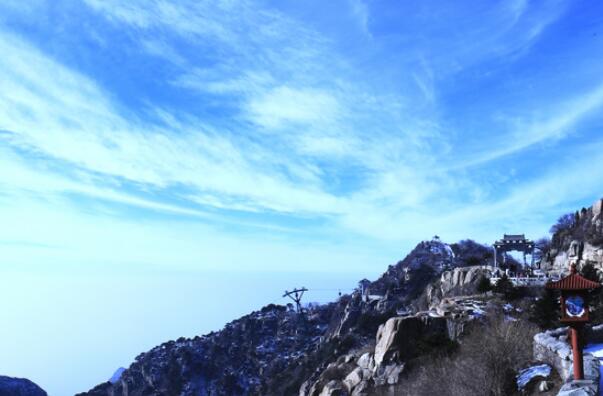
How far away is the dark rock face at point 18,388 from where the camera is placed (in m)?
87.9

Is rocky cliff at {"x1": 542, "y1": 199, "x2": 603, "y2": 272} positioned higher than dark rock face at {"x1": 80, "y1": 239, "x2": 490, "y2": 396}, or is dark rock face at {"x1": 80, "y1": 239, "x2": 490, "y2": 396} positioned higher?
rocky cliff at {"x1": 542, "y1": 199, "x2": 603, "y2": 272}

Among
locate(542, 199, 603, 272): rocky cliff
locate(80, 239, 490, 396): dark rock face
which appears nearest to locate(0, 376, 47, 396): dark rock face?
locate(80, 239, 490, 396): dark rock face

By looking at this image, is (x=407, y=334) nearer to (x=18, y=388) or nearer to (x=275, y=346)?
(x=275, y=346)

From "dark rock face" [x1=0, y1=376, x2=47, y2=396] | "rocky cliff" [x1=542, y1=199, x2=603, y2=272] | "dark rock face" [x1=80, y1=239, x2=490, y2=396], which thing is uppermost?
"rocky cliff" [x1=542, y1=199, x2=603, y2=272]

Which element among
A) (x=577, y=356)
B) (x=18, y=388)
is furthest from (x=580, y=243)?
(x=18, y=388)

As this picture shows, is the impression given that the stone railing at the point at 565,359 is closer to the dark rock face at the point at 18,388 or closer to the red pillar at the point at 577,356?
the red pillar at the point at 577,356

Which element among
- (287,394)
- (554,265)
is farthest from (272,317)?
(554,265)

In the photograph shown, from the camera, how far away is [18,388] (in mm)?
89688

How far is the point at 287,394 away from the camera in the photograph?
58.3 m

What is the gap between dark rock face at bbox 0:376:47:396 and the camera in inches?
3462

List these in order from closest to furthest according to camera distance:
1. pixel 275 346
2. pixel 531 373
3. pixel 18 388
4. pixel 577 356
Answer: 1. pixel 577 356
2. pixel 531 373
3. pixel 275 346
4. pixel 18 388

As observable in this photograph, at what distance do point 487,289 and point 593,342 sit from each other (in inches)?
743

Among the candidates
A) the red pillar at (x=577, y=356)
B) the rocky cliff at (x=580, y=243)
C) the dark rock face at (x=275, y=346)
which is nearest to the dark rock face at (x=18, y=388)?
the dark rock face at (x=275, y=346)

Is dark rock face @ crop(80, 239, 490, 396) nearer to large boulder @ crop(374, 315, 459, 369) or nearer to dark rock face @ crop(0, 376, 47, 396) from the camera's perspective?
dark rock face @ crop(0, 376, 47, 396)
